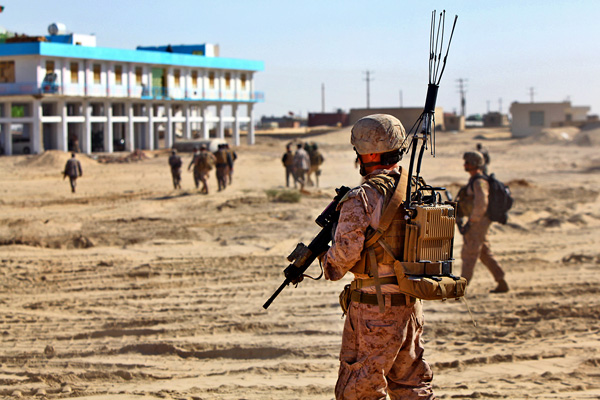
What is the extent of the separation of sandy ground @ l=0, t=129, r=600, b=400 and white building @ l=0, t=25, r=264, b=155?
21.8 m

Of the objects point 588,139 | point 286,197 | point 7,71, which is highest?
point 7,71

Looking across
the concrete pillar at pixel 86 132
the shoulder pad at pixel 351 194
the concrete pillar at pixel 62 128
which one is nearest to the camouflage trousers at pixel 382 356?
the shoulder pad at pixel 351 194

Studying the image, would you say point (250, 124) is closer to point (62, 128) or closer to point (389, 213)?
point (62, 128)

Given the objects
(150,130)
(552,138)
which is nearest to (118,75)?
(150,130)

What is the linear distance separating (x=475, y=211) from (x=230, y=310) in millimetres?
3181

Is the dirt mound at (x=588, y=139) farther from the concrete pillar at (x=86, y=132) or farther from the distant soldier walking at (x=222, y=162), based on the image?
the distant soldier walking at (x=222, y=162)

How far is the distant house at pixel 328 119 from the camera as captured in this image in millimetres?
82250

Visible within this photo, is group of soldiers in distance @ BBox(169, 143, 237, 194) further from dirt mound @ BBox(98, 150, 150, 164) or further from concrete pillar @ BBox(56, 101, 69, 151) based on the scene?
concrete pillar @ BBox(56, 101, 69, 151)

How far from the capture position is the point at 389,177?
4.28 metres

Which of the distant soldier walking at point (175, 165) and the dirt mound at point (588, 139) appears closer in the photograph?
the distant soldier walking at point (175, 165)

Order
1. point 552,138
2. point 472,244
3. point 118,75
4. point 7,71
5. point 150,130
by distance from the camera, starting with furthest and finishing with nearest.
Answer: point 552,138 < point 150,130 < point 118,75 < point 7,71 < point 472,244

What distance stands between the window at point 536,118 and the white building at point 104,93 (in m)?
24.6

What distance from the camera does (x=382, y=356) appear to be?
13.7ft

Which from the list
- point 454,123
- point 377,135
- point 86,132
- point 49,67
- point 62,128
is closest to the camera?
point 377,135
